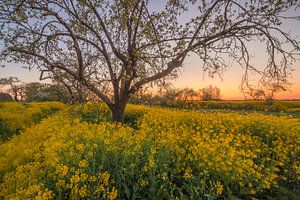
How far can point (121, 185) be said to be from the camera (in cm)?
448

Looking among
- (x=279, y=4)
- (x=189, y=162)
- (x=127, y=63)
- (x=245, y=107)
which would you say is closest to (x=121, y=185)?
(x=189, y=162)

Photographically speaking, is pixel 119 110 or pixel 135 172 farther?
pixel 119 110

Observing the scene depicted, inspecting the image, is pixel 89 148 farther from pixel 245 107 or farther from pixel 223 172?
pixel 245 107

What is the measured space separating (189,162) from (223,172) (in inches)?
31.8

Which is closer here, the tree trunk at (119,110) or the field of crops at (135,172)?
the field of crops at (135,172)

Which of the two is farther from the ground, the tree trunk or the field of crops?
the tree trunk

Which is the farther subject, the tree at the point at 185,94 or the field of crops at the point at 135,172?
the tree at the point at 185,94

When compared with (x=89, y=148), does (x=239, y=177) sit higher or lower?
lower

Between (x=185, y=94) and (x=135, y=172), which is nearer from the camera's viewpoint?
(x=135, y=172)

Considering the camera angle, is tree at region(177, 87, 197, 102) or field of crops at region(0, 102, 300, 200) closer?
field of crops at region(0, 102, 300, 200)

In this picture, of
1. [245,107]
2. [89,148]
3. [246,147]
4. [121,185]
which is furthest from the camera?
[245,107]

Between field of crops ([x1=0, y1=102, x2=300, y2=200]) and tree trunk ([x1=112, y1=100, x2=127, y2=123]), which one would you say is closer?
field of crops ([x1=0, y1=102, x2=300, y2=200])

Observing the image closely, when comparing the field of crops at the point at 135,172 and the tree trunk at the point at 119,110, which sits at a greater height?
the tree trunk at the point at 119,110

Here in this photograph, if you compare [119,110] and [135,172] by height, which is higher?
[119,110]
